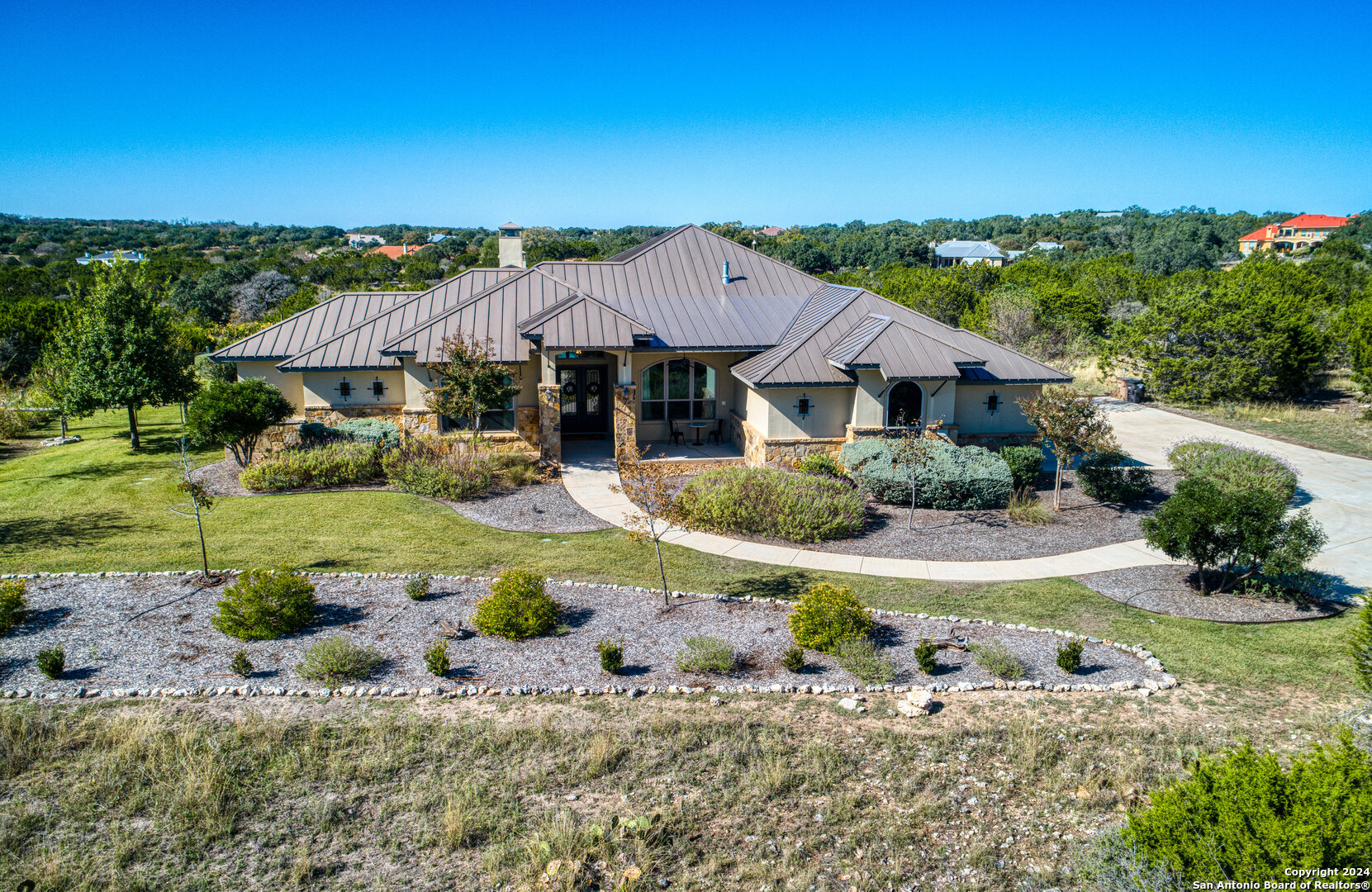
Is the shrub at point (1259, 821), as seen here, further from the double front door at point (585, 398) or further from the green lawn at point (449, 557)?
the double front door at point (585, 398)

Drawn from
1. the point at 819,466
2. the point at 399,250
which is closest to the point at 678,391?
the point at 819,466

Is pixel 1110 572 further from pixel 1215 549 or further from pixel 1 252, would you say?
pixel 1 252

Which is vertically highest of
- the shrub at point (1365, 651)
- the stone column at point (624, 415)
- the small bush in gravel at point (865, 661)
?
the stone column at point (624, 415)

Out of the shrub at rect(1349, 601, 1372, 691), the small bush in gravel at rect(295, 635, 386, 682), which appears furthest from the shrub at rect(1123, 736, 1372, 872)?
the small bush in gravel at rect(295, 635, 386, 682)

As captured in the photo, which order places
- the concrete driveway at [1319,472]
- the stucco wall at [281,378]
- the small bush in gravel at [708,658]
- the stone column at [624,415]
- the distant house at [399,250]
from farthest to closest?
1. the distant house at [399,250]
2. the stucco wall at [281,378]
3. the stone column at [624,415]
4. the concrete driveway at [1319,472]
5. the small bush in gravel at [708,658]

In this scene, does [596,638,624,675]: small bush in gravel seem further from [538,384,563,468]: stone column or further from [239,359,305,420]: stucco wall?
[239,359,305,420]: stucco wall

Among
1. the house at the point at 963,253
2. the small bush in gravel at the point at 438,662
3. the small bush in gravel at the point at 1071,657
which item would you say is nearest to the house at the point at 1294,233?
the house at the point at 963,253

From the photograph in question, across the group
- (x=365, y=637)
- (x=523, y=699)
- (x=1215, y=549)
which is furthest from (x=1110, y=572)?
(x=365, y=637)
